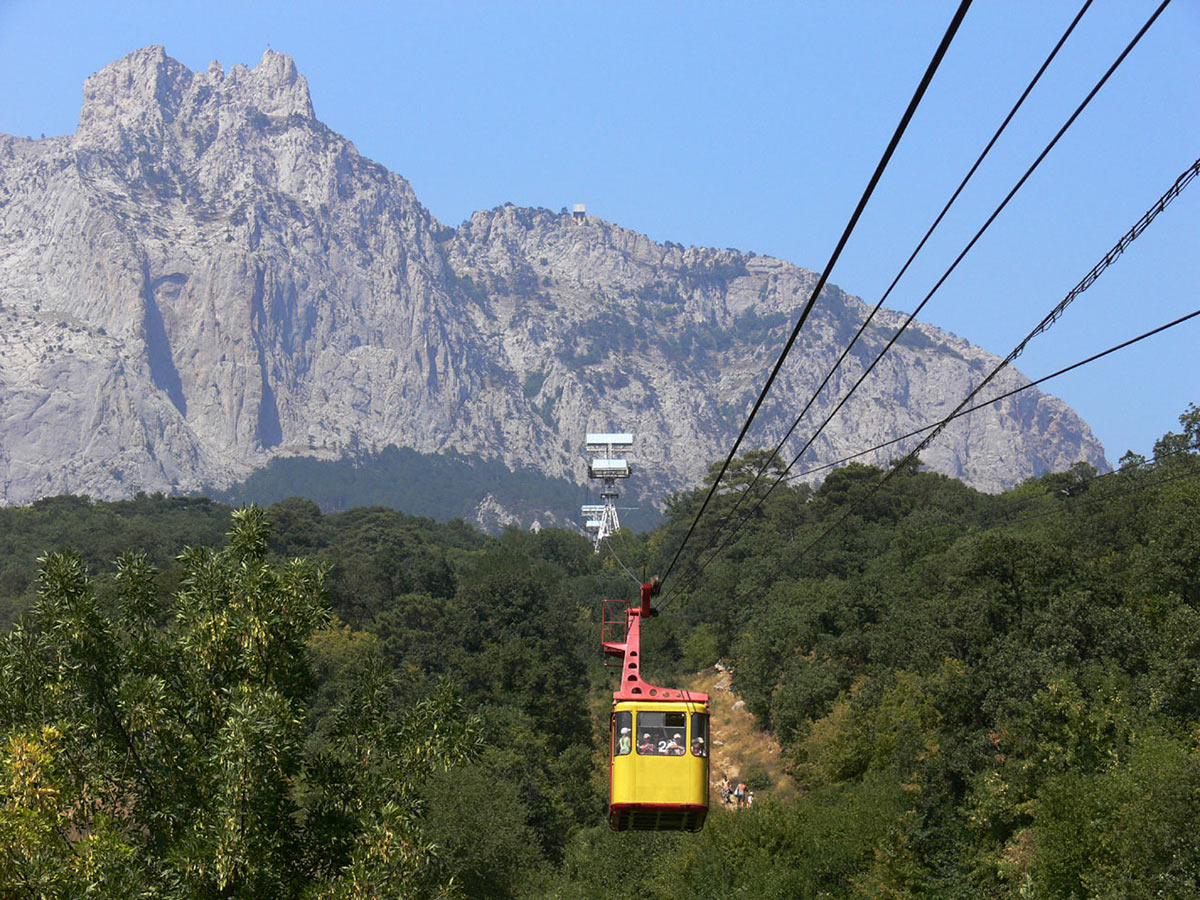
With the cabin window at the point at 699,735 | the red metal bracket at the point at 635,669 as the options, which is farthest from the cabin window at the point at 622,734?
the cabin window at the point at 699,735

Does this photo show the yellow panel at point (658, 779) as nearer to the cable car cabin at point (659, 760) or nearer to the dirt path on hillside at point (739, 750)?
the cable car cabin at point (659, 760)

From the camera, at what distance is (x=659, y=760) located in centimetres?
2462

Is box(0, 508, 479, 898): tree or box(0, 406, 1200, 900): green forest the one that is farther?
box(0, 406, 1200, 900): green forest

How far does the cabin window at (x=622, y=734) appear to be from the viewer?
24.7 meters

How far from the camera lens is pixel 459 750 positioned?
89.9ft

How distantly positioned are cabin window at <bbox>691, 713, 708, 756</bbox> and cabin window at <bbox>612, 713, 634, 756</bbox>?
4.13 feet

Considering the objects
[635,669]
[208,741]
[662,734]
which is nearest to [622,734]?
[662,734]

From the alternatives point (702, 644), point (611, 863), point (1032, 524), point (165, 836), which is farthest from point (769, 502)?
point (165, 836)

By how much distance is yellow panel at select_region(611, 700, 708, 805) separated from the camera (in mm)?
24422

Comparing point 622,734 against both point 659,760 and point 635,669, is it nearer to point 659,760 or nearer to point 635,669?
point 659,760

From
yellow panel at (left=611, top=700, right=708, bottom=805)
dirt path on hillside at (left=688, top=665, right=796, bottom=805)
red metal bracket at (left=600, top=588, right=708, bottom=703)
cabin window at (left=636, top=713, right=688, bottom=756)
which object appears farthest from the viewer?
dirt path on hillside at (left=688, top=665, right=796, bottom=805)

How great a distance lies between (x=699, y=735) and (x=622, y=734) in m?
1.60

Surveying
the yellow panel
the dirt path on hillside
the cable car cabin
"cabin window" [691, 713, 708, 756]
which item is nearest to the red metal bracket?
the cable car cabin

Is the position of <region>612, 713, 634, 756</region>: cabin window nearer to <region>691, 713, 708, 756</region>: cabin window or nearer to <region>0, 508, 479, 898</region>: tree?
<region>691, 713, 708, 756</region>: cabin window
